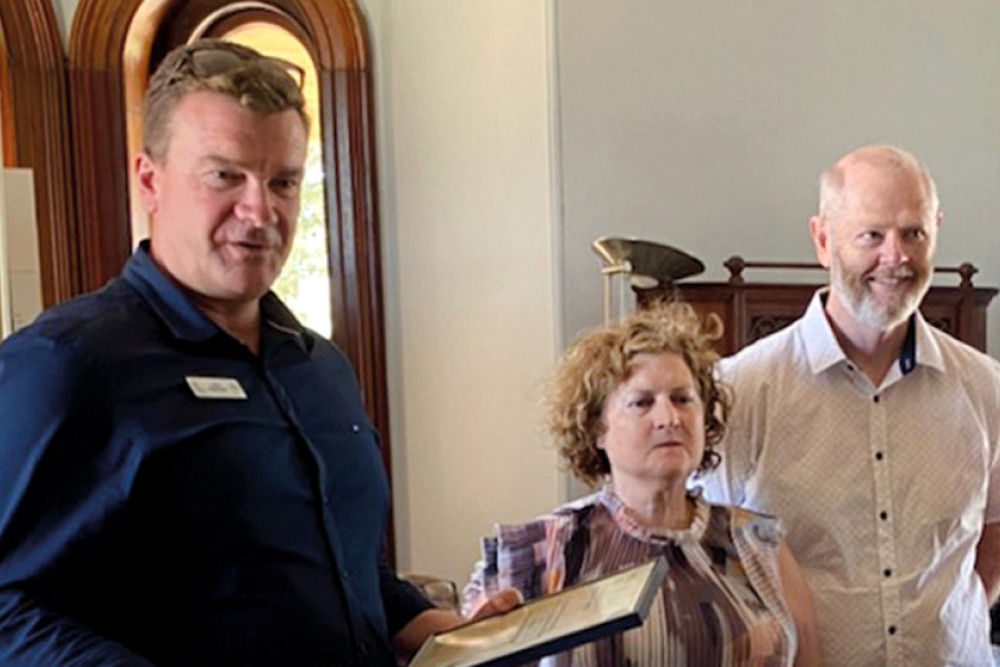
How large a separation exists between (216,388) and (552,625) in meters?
0.41

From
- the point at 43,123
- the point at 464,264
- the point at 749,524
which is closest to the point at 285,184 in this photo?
the point at 749,524

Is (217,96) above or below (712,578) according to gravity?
above

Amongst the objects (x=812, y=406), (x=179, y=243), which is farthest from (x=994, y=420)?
(x=179, y=243)

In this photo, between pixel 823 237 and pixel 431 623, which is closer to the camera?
pixel 431 623

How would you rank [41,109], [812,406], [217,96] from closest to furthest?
[217,96], [812,406], [41,109]

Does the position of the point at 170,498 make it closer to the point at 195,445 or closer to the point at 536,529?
the point at 195,445

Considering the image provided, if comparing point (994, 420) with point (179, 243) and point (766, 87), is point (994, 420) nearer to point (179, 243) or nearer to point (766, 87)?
point (179, 243)

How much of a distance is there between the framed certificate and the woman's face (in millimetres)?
528

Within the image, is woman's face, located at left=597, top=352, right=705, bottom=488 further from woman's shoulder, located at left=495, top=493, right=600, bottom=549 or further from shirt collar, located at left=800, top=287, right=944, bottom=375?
shirt collar, located at left=800, top=287, right=944, bottom=375

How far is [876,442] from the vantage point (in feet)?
5.52

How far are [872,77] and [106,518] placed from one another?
364 cm

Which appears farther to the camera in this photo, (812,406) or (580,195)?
(580,195)

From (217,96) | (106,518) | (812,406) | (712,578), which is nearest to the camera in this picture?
(106,518)

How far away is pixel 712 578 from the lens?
1429mm
